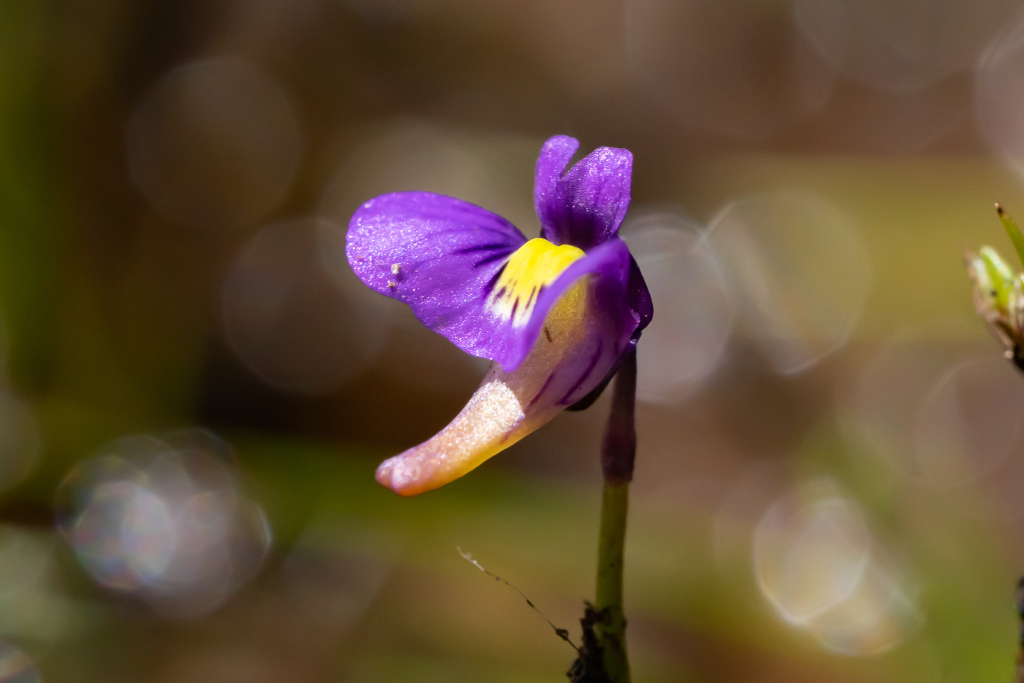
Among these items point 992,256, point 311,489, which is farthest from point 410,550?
point 992,256

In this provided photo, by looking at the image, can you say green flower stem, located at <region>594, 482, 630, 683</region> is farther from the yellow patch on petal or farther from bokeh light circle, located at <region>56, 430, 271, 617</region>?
bokeh light circle, located at <region>56, 430, 271, 617</region>

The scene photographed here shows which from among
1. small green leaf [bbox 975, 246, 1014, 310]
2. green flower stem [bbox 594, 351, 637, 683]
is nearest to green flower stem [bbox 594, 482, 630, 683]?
green flower stem [bbox 594, 351, 637, 683]

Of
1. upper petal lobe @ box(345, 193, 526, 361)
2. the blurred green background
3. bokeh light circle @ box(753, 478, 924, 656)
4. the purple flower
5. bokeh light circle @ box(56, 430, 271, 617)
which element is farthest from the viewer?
bokeh light circle @ box(56, 430, 271, 617)

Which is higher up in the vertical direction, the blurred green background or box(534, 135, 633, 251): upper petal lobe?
the blurred green background

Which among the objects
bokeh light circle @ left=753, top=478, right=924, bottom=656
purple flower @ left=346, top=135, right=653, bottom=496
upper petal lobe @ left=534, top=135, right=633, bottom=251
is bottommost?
purple flower @ left=346, top=135, right=653, bottom=496

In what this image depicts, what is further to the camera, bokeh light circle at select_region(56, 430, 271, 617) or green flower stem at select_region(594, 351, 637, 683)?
bokeh light circle at select_region(56, 430, 271, 617)

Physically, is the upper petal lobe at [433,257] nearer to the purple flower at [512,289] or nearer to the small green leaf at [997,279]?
the purple flower at [512,289]

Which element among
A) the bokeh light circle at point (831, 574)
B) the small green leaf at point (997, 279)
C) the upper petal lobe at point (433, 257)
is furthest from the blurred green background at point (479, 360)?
the upper petal lobe at point (433, 257)

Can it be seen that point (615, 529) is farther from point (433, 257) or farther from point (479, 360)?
point (479, 360)
